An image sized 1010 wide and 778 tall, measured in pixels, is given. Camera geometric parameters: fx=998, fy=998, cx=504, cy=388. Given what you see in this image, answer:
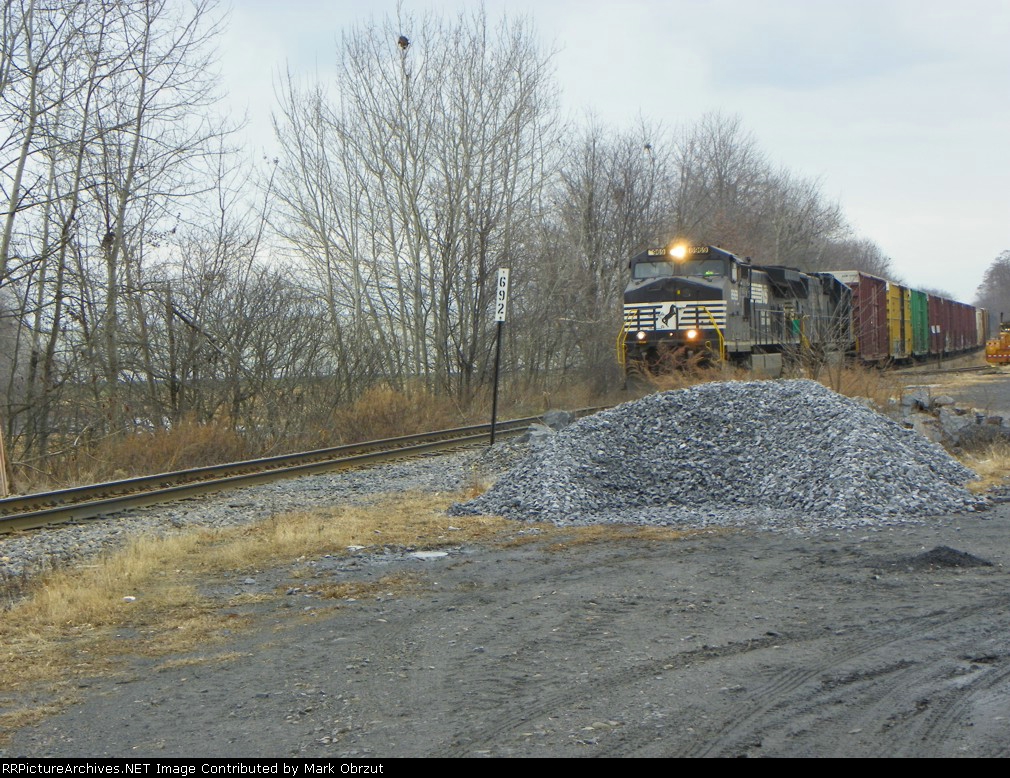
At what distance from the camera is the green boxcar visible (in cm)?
3725

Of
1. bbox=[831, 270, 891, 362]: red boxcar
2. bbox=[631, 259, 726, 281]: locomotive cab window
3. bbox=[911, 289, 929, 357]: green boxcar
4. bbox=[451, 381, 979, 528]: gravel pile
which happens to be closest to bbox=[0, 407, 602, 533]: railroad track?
bbox=[451, 381, 979, 528]: gravel pile

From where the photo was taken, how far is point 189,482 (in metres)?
12.5

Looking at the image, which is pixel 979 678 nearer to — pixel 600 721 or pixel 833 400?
pixel 600 721

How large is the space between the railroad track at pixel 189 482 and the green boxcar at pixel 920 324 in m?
25.0

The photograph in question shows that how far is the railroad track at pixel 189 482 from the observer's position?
9875 mm

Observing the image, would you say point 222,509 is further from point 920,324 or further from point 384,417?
point 920,324

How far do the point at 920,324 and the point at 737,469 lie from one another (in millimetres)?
31917

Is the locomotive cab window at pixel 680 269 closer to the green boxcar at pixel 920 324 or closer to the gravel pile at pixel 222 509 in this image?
the gravel pile at pixel 222 509

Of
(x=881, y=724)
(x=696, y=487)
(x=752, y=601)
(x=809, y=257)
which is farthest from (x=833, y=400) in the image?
(x=809, y=257)

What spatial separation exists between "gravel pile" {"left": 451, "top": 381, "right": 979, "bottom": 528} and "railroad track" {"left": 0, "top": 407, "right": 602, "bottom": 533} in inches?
139

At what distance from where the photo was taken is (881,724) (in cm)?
393

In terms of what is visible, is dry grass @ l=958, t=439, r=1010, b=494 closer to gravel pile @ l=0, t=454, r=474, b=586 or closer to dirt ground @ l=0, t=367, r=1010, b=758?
dirt ground @ l=0, t=367, r=1010, b=758

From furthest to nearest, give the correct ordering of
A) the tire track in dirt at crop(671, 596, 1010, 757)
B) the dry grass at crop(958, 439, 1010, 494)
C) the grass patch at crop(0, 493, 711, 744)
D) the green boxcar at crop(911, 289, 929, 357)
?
the green boxcar at crop(911, 289, 929, 357)
the dry grass at crop(958, 439, 1010, 494)
the grass patch at crop(0, 493, 711, 744)
the tire track in dirt at crop(671, 596, 1010, 757)

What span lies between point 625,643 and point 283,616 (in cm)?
213
